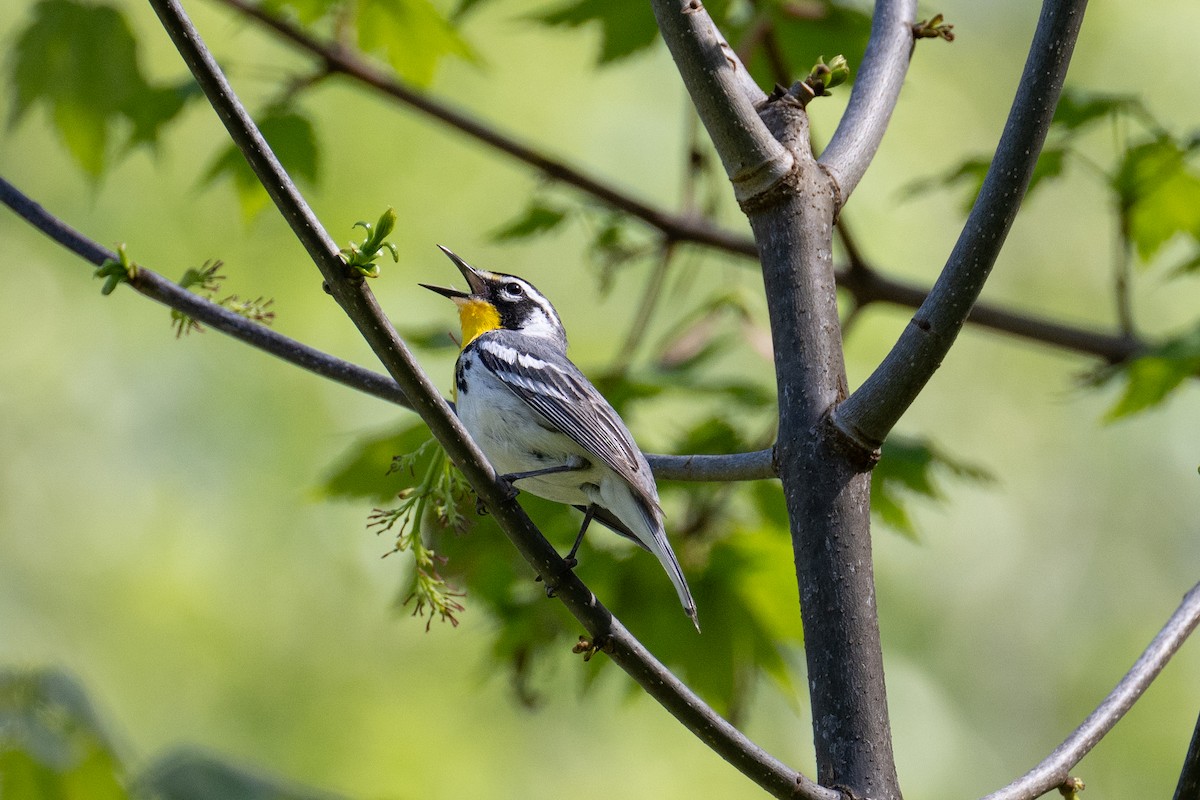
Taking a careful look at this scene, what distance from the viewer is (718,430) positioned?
3570 millimetres

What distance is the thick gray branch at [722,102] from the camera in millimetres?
1938

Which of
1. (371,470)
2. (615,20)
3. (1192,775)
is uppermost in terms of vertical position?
(615,20)

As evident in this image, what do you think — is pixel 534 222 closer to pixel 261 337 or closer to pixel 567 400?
pixel 567 400

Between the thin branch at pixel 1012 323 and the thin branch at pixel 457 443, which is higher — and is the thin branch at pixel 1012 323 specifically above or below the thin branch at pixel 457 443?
above

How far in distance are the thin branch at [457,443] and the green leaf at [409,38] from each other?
7.84 ft

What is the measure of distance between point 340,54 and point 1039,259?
29.3 ft

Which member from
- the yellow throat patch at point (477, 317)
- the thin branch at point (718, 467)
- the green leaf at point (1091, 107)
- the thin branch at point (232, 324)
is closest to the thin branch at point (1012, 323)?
the green leaf at point (1091, 107)

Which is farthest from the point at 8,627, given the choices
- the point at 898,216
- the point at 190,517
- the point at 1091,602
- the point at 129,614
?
the point at 1091,602

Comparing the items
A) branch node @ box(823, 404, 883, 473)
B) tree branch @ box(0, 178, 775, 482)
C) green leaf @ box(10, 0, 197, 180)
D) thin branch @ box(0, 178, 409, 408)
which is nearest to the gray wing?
tree branch @ box(0, 178, 775, 482)

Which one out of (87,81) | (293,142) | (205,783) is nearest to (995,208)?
(205,783)

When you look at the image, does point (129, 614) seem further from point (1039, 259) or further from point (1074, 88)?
point (1039, 259)

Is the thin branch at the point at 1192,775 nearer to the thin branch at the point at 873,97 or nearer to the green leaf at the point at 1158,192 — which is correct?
the thin branch at the point at 873,97

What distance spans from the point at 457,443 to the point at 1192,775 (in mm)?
1148

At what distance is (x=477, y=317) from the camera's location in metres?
3.99
